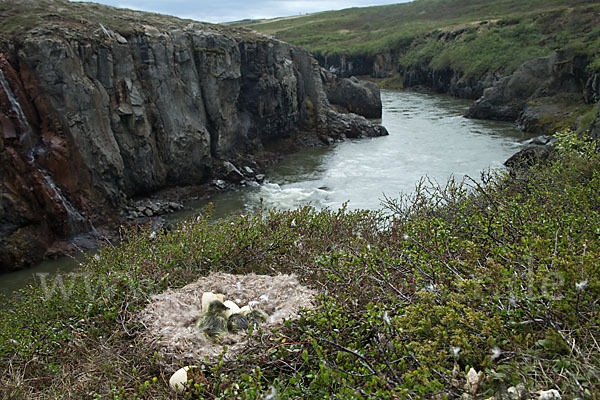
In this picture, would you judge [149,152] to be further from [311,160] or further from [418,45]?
[418,45]

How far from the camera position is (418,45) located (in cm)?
5438

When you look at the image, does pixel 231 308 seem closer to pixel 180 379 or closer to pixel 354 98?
pixel 180 379

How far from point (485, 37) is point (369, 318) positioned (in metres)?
48.4

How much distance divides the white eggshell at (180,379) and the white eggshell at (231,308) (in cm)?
78

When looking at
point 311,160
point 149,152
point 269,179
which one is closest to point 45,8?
point 149,152

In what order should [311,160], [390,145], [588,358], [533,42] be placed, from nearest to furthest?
[588,358], [311,160], [390,145], [533,42]

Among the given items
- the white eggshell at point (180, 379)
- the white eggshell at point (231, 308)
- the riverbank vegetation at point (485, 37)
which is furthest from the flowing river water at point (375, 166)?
the white eggshell at point (180, 379)

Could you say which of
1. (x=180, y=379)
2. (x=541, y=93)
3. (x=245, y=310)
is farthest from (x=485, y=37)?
(x=180, y=379)

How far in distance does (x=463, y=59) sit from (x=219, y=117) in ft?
103

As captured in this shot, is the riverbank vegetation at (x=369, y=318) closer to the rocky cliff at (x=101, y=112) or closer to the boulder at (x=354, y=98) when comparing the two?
the rocky cliff at (x=101, y=112)

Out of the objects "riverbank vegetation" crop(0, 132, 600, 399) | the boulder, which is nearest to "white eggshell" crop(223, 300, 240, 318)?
"riverbank vegetation" crop(0, 132, 600, 399)

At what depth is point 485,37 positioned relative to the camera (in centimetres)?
4534

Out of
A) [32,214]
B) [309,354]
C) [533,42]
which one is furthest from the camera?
[533,42]

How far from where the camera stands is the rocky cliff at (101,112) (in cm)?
1262
